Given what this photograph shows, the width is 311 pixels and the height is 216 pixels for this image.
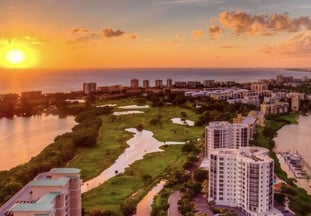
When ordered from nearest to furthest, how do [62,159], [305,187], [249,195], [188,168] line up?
[249,195], [305,187], [188,168], [62,159]

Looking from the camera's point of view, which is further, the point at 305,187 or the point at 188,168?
the point at 188,168

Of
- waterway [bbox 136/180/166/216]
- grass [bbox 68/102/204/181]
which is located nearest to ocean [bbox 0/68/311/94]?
grass [bbox 68/102/204/181]

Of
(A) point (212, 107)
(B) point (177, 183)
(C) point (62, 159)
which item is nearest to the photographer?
(B) point (177, 183)

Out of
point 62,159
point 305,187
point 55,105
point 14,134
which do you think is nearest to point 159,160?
point 62,159

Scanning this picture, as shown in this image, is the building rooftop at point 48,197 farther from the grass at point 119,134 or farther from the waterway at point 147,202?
the grass at point 119,134

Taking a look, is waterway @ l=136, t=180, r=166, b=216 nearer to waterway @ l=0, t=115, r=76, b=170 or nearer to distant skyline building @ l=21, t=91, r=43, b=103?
waterway @ l=0, t=115, r=76, b=170

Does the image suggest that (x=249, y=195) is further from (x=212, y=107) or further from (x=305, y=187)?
(x=212, y=107)

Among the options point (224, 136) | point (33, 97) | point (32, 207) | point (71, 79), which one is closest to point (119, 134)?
point (224, 136)
